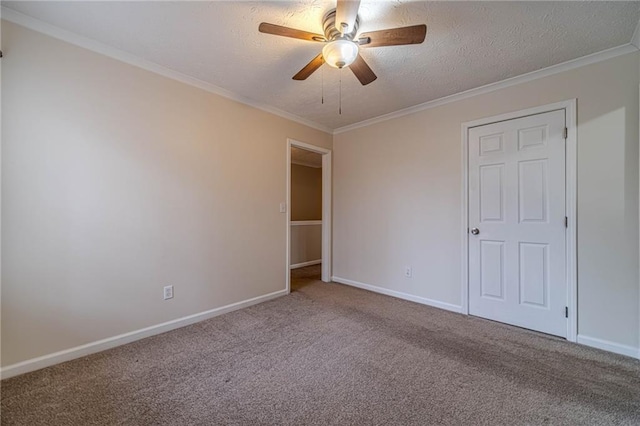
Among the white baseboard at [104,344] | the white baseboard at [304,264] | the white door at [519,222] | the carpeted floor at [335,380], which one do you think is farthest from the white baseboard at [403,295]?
the white baseboard at [104,344]

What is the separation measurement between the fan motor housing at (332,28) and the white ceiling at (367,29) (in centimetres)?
5

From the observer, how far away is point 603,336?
2127 millimetres

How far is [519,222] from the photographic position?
253cm

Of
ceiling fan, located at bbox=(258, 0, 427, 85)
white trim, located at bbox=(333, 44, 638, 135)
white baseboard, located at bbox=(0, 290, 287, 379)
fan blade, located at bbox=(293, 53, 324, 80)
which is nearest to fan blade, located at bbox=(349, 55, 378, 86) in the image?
ceiling fan, located at bbox=(258, 0, 427, 85)

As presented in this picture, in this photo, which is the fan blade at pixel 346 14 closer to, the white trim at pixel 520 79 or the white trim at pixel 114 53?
the white trim at pixel 114 53

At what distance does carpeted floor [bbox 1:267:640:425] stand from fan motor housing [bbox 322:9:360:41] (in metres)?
2.25

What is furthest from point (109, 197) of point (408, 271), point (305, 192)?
point (305, 192)

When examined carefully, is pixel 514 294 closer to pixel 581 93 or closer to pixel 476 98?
pixel 581 93

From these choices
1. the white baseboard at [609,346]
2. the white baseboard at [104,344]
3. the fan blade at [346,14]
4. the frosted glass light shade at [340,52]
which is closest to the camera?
the fan blade at [346,14]

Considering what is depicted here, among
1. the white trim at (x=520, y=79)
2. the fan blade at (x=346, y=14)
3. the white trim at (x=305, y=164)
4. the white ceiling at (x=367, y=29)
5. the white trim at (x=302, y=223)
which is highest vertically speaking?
the white ceiling at (x=367, y=29)

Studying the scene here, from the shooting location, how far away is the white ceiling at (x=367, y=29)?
169cm

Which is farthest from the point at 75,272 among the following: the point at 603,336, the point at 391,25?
the point at 603,336

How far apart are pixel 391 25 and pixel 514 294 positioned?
2657mm

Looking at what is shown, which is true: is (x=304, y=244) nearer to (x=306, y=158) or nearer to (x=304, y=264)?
(x=304, y=264)
